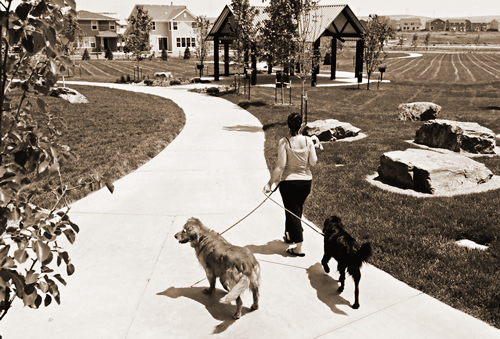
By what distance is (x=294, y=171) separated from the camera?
5766 mm

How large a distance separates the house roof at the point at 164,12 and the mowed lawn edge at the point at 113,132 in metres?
56.3

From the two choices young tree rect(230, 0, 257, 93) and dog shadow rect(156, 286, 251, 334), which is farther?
young tree rect(230, 0, 257, 93)

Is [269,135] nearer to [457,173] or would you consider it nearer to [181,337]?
[457,173]

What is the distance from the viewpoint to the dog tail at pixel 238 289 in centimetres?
418

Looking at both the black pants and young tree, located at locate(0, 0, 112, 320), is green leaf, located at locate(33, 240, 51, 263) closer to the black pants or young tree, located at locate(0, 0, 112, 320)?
young tree, located at locate(0, 0, 112, 320)

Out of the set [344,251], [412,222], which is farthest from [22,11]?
[412,222]

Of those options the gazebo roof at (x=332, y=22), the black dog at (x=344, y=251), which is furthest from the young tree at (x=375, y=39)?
the black dog at (x=344, y=251)

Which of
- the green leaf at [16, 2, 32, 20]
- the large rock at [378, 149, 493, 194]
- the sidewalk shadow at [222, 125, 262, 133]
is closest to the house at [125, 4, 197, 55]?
the sidewalk shadow at [222, 125, 262, 133]

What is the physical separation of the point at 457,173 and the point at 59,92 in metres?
18.4

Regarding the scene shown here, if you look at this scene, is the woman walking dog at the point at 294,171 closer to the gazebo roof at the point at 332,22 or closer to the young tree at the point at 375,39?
the young tree at the point at 375,39

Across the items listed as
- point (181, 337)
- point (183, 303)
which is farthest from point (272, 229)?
point (181, 337)

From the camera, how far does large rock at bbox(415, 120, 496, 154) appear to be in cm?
1179

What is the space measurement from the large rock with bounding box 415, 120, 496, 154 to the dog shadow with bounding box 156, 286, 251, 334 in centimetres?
945

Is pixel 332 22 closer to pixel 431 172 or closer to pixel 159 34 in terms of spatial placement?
pixel 431 172
